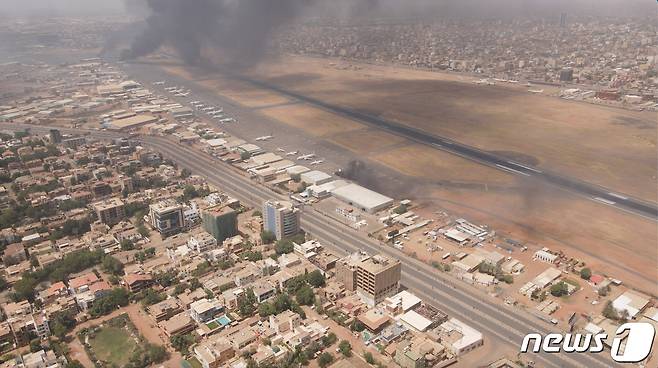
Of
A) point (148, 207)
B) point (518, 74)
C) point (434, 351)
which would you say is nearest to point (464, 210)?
point (434, 351)

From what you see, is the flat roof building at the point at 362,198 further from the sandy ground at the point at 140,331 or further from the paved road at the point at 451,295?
the sandy ground at the point at 140,331

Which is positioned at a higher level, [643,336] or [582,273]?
[643,336]

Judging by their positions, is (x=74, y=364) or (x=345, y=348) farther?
(x=345, y=348)

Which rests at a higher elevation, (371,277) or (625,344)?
(371,277)

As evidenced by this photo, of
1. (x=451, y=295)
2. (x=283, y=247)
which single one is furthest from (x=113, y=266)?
(x=451, y=295)

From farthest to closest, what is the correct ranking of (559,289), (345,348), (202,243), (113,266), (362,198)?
(362,198)
(202,243)
(113,266)
(559,289)
(345,348)

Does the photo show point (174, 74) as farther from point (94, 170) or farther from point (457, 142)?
point (457, 142)

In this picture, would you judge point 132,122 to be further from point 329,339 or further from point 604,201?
point 604,201

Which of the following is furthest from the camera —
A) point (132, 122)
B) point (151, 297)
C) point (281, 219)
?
point (132, 122)
